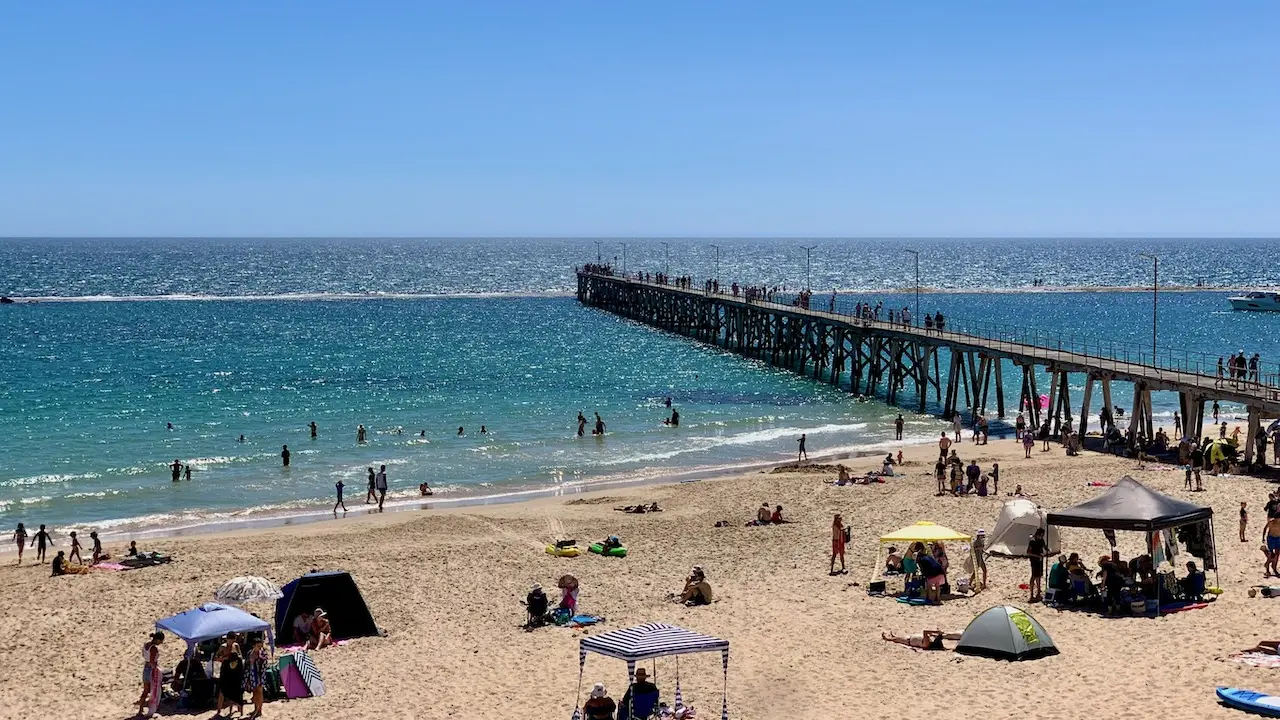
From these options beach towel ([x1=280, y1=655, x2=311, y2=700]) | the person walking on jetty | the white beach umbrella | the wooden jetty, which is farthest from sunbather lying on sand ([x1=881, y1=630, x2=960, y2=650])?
the person walking on jetty

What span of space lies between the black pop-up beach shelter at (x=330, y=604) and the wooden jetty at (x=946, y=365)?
18614 millimetres

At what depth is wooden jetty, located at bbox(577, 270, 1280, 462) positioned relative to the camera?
31.0 metres

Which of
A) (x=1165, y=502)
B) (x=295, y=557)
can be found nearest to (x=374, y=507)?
(x=295, y=557)

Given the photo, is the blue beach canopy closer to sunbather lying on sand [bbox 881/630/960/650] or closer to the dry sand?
the dry sand

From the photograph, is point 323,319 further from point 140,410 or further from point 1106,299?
point 1106,299

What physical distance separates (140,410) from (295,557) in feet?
76.5

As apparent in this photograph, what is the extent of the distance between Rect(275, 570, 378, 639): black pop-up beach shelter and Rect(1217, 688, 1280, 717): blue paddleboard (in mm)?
9815

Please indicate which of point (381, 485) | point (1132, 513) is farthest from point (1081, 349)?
point (1132, 513)

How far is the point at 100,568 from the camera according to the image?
21.5m

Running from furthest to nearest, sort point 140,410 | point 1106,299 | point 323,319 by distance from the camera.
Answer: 1. point 1106,299
2. point 323,319
3. point 140,410

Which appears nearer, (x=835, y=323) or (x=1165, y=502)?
(x=1165, y=502)

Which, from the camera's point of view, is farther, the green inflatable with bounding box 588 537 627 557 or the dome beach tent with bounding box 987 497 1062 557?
the green inflatable with bounding box 588 537 627 557

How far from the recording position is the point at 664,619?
1731 cm

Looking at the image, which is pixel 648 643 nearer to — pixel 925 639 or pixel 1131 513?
pixel 925 639
